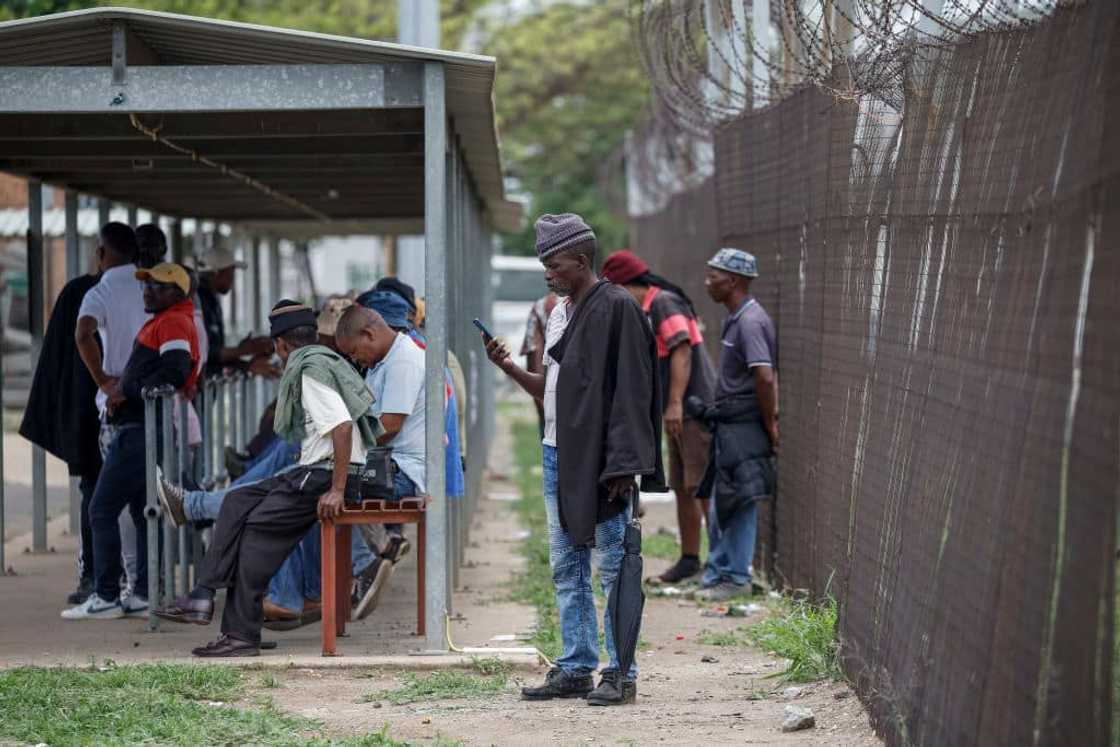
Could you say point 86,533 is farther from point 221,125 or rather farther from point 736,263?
point 736,263

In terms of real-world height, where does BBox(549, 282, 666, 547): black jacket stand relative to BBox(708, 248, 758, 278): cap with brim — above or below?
below

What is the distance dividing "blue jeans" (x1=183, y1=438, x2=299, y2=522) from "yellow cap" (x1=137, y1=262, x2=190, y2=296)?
0.87 metres

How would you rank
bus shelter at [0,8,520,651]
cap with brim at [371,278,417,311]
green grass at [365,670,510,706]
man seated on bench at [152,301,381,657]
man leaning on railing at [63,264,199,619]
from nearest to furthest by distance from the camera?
green grass at [365,670,510,706] → bus shelter at [0,8,520,651] → man seated on bench at [152,301,381,657] → man leaning on railing at [63,264,199,619] → cap with brim at [371,278,417,311]

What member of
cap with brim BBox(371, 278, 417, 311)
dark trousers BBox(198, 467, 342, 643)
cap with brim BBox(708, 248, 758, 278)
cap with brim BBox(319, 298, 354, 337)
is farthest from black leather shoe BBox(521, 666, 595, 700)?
cap with brim BBox(708, 248, 758, 278)

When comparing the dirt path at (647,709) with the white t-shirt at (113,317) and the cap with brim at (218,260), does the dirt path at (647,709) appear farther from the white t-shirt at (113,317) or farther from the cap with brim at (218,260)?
the cap with brim at (218,260)

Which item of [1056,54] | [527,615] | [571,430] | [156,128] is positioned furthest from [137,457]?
[1056,54]

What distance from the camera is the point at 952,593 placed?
14.6ft

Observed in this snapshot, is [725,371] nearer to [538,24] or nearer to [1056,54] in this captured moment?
[1056,54]

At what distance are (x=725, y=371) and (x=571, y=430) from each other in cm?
319

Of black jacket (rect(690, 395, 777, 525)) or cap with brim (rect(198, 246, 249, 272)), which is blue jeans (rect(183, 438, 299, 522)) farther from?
cap with brim (rect(198, 246, 249, 272))

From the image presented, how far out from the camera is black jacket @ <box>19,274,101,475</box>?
8281 mm

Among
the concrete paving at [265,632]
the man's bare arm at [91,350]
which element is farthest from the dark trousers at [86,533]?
the man's bare arm at [91,350]

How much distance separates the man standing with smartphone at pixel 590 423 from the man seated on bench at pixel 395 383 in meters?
1.30

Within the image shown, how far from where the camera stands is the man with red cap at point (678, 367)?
29.1ft
